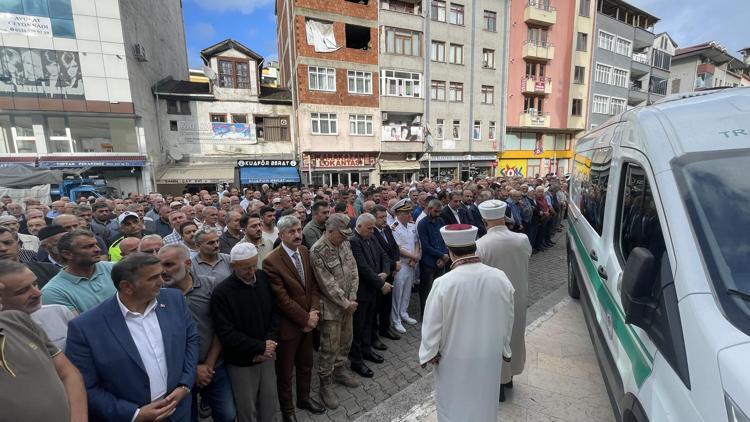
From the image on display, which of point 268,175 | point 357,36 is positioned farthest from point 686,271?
point 357,36

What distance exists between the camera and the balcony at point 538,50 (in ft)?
87.6

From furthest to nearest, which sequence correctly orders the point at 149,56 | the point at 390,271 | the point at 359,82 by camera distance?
the point at 359,82
the point at 149,56
the point at 390,271

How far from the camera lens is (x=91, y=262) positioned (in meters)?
2.67

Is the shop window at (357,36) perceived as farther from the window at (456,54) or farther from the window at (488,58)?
the window at (488,58)

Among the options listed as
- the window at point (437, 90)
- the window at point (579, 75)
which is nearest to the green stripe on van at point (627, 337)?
the window at point (437, 90)

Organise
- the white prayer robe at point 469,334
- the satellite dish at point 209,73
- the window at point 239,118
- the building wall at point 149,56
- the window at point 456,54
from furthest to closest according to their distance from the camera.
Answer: the window at point 456,54
the window at point 239,118
the satellite dish at point 209,73
the building wall at point 149,56
the white prayer robe at point 469,334

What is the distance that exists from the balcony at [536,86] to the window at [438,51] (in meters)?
8.06

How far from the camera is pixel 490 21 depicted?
25312 millimetres

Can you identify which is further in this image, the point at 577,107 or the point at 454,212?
the point at 577,107

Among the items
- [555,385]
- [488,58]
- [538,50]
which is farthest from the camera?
[538,50]

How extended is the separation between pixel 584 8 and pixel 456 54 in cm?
1347

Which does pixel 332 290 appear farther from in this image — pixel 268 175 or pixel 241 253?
pixel 268 175

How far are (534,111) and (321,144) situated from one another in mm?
18549

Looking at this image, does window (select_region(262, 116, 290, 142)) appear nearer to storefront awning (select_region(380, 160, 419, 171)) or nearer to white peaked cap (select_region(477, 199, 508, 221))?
storefront awning (select_region(380, 160, 419, 171))
